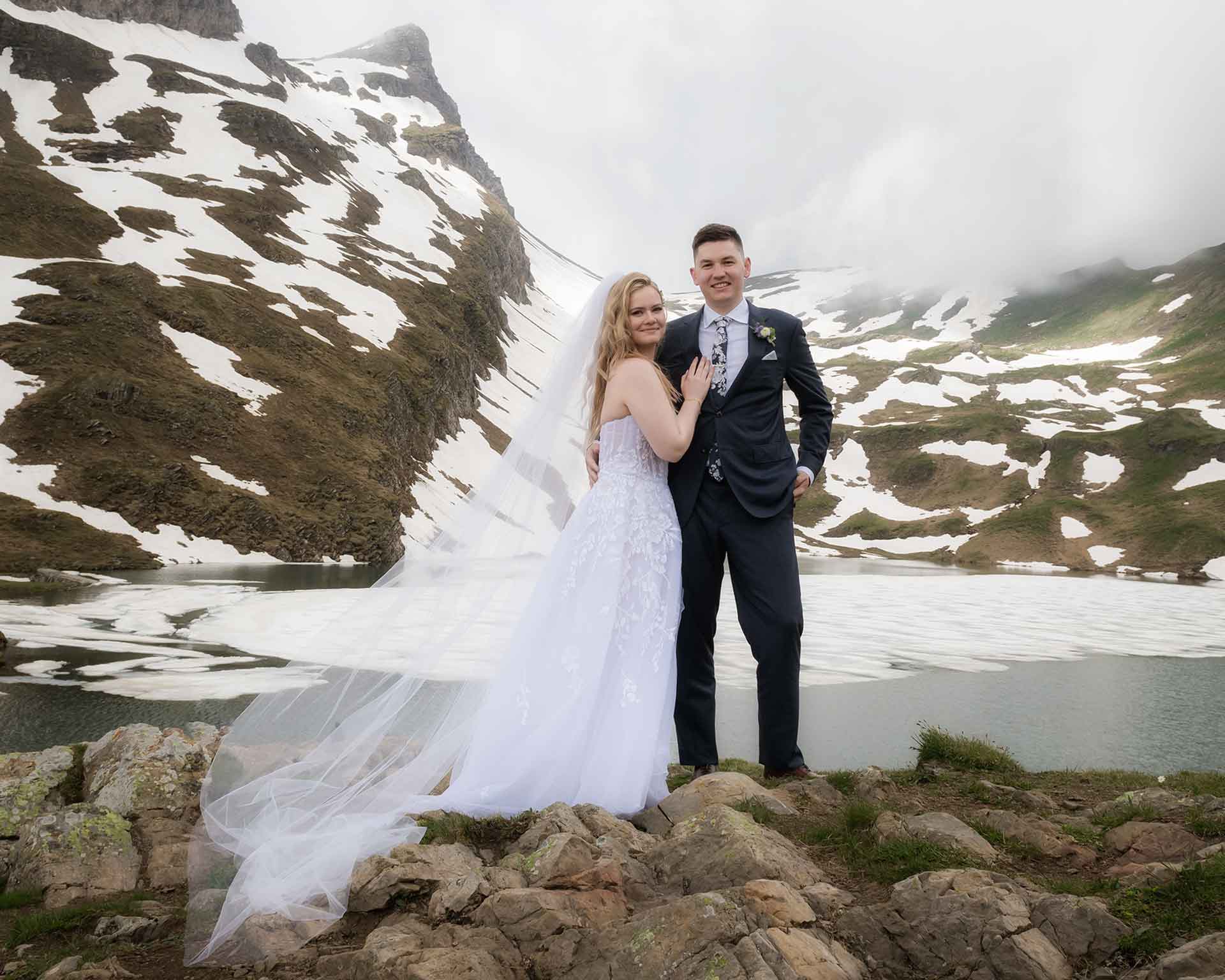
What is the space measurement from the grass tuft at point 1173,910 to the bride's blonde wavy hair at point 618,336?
367 centimetres

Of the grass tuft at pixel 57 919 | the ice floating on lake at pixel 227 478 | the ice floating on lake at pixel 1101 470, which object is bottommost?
the grass tuft at pixel 57 919

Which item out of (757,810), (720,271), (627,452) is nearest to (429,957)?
(757,810)

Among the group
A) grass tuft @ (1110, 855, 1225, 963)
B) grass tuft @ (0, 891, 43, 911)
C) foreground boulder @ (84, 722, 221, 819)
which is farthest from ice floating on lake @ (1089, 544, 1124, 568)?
grass tuft @ (0, 891, 43, 911)

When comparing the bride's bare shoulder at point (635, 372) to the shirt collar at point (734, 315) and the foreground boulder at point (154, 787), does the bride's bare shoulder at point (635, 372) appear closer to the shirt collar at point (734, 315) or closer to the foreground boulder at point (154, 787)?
the shirt collar at point (734, 315)

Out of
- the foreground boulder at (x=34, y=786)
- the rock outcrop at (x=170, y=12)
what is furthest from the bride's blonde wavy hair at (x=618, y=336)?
the rock outcrop at (x=170, y=12)

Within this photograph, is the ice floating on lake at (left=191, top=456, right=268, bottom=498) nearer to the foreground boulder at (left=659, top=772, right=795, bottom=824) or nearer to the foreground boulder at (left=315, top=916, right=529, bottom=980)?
the foreground boulder at (left=659, top=772, right=795, bottom=824)

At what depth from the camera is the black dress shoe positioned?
5.66 m

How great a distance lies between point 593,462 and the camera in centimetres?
585

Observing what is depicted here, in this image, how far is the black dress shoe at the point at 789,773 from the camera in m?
5.66

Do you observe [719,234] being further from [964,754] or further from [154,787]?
[154,787]

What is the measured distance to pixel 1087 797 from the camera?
18.8ft

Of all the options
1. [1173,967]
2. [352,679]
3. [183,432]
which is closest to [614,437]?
[352,679]

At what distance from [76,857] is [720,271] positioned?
603cm

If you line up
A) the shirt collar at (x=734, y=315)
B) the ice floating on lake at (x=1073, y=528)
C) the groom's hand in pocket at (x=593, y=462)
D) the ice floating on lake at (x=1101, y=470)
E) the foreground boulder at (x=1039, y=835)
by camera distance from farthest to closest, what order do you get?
the ice floating on lake at (x=1101, y=470)
the ice floating on lake at (x=1073, y=528)
the groom's hand in pocket at (x=593, y=462)
the shirt collar at (x=734, y=315)
the foreground boulder at (x=1039, y=835)
